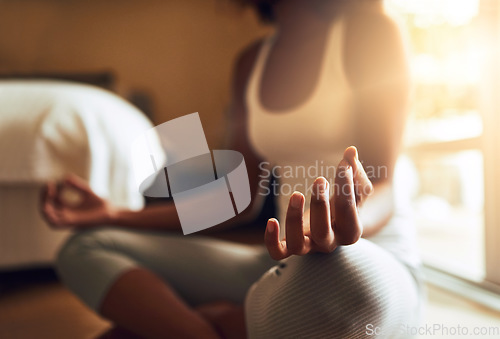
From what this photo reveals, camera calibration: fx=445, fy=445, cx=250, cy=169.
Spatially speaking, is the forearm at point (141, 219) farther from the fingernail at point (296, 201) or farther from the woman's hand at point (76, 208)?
the fingernail at point (296, 201)

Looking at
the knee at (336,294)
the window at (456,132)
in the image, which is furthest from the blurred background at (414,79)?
the knee at (336,294)

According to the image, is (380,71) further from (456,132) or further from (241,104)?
(456,132)

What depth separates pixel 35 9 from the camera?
2.10 m

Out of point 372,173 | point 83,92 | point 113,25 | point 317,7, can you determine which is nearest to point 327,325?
point 372,173

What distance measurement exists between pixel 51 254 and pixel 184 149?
0.78m

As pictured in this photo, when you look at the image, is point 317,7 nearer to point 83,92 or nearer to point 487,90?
point 487,90

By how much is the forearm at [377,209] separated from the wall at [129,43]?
171cm

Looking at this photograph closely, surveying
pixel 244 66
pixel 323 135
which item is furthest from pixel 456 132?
pixel 323 135

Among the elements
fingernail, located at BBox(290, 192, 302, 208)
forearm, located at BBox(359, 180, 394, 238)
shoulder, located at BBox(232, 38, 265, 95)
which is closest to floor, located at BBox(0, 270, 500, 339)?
forearm, located at BBox(359, 180, 394, 238)

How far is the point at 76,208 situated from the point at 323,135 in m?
0.44

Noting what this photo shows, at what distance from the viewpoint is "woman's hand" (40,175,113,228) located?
680 mm

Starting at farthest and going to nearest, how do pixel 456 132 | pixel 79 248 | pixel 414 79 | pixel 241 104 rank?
pixel 456 132
pixel 241 104
pixel 79 248
pixel 414 79

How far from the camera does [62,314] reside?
83 centimetres

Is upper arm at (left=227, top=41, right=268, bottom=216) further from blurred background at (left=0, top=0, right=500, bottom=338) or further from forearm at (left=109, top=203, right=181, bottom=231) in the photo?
forearm at (left=109, top=203, right=181, bottom=231)
